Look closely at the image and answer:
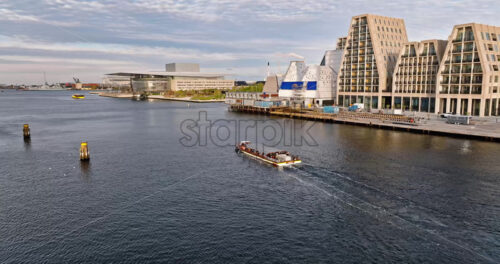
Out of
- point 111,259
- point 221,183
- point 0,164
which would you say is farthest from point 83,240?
point 0,164

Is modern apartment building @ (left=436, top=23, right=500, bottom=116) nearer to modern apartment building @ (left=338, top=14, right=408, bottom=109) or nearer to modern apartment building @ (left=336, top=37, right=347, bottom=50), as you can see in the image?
modern apartment building @ (left=338, top=14, right=408, bottom=109)

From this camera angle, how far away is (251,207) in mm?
43844

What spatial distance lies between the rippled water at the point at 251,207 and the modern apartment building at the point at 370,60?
68.4m

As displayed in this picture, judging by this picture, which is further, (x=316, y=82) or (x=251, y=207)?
(x=316, y=82)

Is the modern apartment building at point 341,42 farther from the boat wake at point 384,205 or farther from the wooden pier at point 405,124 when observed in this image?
the boat wake at point 384,205

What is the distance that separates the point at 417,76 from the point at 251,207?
105m

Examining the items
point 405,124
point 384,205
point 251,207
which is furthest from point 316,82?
point 251,207

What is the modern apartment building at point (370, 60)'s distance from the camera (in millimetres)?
139250

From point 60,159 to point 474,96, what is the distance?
4421 inches

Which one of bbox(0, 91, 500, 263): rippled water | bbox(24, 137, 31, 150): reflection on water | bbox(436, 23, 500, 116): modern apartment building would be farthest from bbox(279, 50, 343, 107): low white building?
bbox(24, 137, 31, 150): reflection on water

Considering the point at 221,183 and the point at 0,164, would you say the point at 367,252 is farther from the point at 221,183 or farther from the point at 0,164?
the point at 0,164

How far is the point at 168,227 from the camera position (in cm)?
3894

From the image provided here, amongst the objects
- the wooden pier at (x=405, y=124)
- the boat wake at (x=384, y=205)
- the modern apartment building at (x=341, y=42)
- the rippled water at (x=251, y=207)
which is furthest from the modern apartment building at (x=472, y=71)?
the boat wake at (x=384, y=205)

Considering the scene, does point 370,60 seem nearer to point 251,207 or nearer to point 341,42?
point 341,42
